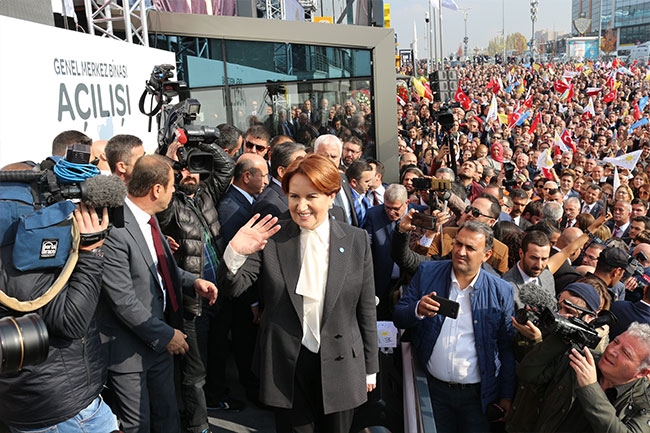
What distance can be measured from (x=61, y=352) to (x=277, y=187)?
70.5 inches

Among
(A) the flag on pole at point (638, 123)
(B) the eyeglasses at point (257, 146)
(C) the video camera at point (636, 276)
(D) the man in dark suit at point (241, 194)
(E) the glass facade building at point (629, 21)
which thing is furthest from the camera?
(E) the glass facade building at point (629, 21)

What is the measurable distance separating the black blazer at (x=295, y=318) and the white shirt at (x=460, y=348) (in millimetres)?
842

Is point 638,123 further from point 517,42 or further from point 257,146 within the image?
point 517,42

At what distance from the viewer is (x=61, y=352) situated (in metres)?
2.43

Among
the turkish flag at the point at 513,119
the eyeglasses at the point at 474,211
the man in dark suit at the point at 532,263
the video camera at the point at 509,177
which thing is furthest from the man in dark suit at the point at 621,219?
the turkish flag at the point at 513,119

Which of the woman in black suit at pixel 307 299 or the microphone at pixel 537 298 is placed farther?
the microphone at pixel 537 298

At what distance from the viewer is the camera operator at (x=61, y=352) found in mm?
2223

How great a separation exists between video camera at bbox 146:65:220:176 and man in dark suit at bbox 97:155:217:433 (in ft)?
2.20

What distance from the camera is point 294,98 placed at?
10.3 metres

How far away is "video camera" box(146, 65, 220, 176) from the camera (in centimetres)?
→ 379

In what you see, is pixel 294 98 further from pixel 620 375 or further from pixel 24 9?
pixel 620 375

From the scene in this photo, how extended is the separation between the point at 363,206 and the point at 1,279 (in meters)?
3.77

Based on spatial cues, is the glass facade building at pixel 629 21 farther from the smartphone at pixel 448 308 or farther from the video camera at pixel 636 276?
the smartphone at pixel 448 308

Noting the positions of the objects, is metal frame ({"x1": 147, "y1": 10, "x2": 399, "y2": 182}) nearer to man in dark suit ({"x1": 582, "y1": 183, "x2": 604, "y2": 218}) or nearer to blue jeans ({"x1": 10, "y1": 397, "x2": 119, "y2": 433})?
man in dark suit ({"x1": 582, "y1": 183, "x2": 604, "y2": 218})
